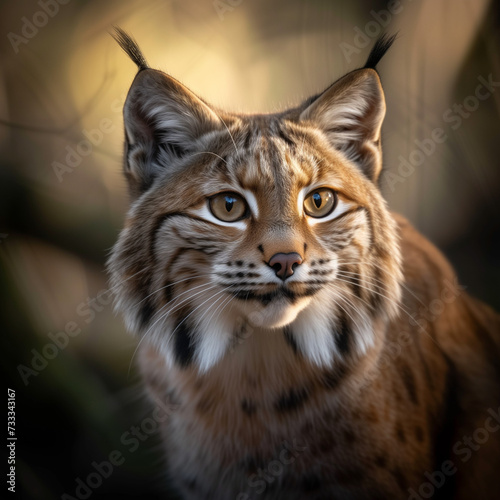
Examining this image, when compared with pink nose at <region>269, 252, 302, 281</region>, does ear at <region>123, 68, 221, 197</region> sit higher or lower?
higher

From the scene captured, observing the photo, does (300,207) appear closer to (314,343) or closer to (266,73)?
(314,343)

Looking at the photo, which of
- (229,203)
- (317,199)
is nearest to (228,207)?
(229,203)

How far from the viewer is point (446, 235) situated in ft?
5.74

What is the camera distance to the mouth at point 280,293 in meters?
1.18

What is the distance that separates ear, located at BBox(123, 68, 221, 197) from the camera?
4.29 ft

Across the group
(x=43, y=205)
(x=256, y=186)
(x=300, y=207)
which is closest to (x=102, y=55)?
(x=43, y=205)

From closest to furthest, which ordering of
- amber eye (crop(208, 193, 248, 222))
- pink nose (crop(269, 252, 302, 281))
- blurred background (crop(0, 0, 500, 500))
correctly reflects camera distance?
pink nose (crop(269, 252, 302, 281)) < amber eye (crop(208, 193, 248, 222)) < blurred background (crop(0, 0, 500, 500))

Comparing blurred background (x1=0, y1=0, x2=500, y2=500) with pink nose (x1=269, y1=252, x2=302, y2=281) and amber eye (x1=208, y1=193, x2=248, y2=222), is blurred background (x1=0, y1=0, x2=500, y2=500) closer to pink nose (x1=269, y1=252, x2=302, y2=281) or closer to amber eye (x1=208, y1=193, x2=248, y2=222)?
amber eye (x1=208, y1=193, x2=248, y2=222)

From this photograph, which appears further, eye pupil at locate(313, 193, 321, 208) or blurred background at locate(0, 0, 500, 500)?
blurred background at locate(0, 0, 500, 500)

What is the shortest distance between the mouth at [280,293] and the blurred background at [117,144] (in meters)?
0.53

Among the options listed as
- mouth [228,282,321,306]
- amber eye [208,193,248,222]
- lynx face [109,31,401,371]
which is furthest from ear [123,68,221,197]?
mouth [228,282,321,306]

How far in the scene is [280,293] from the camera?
1188 mm

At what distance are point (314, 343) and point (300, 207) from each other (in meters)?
0.38

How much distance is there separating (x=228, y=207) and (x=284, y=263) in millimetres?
234
